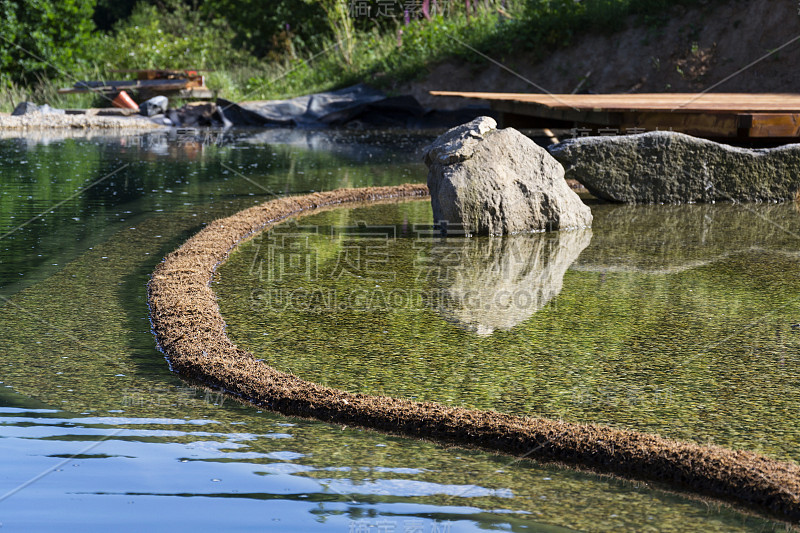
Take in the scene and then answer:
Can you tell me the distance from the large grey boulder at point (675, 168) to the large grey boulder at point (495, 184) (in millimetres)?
713

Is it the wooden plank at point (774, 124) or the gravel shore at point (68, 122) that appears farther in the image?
the gravel shore at point (68, 122)

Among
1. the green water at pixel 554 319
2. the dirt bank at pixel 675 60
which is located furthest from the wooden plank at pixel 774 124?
the dirt bank at pixel 675 60

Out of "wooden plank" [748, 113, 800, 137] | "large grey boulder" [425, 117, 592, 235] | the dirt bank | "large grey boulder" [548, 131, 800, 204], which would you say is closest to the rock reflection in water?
"large grey boulder" [425, 117, 592, 235]

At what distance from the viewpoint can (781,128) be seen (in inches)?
257

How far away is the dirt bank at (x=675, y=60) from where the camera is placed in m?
13.3

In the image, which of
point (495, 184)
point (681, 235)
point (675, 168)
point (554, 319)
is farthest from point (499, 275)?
point (675, 168)

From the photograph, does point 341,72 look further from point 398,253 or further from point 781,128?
point 398,253

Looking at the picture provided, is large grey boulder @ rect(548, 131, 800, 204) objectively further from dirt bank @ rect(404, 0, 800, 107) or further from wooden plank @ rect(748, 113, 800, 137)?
dirt bank @ rect(404, 0, 800, 107)

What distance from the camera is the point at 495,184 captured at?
5348mm

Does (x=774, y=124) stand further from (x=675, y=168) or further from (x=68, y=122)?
(x=68, y=122)

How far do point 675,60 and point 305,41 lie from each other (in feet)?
34.0

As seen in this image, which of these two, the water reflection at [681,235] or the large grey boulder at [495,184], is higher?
the large grey boulder at [495,184]

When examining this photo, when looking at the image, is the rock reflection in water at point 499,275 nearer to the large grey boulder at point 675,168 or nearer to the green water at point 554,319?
the green water at point 554,319

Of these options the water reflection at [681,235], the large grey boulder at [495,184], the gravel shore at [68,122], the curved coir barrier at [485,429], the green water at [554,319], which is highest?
the gravel shore at [68,122]
